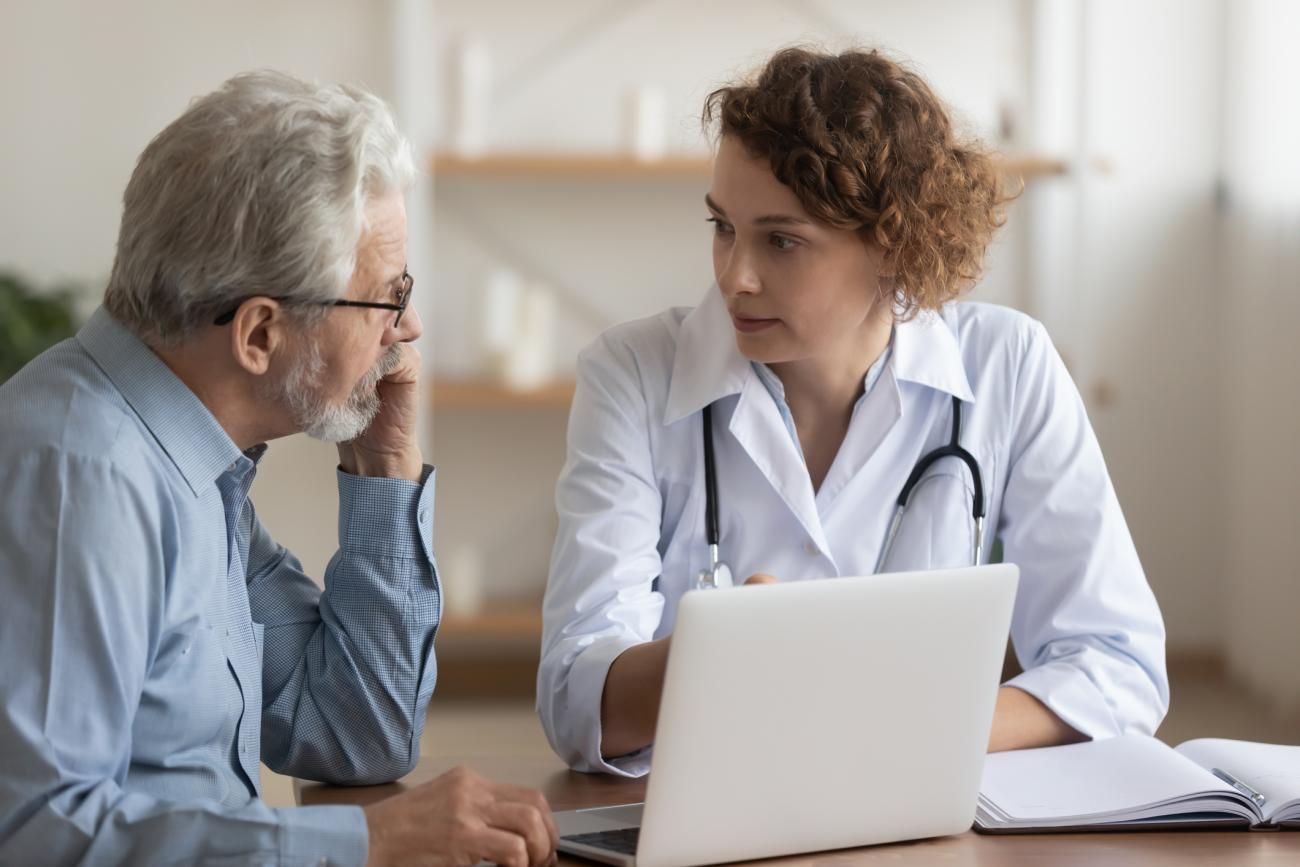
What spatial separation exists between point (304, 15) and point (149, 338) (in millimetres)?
2956

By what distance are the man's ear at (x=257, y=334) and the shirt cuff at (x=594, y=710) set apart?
44cm

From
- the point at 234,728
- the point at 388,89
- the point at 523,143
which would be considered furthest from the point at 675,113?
the point at 234,728

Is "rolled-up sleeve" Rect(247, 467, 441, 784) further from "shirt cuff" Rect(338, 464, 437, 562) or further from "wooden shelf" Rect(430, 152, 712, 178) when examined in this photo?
"wooden shelf" Rect(430, 152, 712, 178)

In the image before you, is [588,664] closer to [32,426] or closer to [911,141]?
[32,426]

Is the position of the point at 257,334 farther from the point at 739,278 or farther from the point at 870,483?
the point at 870,483

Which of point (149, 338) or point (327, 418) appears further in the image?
point (327, 418)

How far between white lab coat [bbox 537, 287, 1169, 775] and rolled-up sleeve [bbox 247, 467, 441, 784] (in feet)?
0.57

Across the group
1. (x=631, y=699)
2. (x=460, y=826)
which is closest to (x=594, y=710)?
(x=631, y=699)

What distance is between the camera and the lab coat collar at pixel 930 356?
179cm

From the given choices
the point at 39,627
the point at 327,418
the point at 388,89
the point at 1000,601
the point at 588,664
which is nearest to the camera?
the point at 39,627

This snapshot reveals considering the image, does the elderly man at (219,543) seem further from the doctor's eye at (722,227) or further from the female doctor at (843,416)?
the doctor's eye at (722,227)

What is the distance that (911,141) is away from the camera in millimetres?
1714

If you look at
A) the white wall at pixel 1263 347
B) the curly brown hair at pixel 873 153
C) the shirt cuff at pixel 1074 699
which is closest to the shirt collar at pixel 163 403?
the curly brown hair at pixel 873 153

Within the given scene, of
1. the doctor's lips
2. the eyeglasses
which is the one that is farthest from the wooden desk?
the doctor's lips
